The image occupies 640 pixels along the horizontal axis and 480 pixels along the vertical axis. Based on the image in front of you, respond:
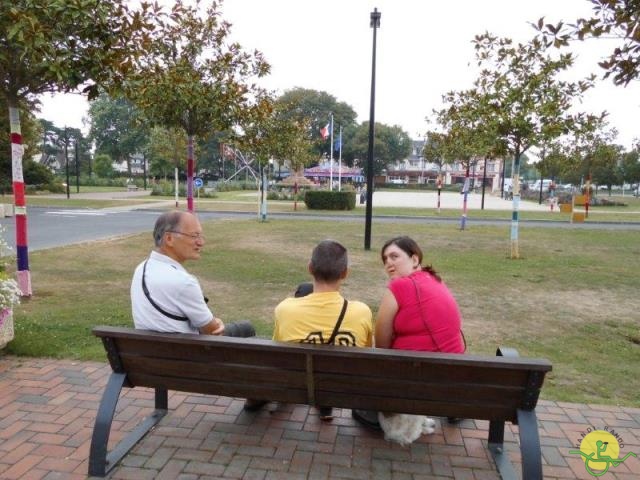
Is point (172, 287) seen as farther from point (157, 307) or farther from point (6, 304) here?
point (6, 304)

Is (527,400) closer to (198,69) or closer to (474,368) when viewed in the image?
(474,368)

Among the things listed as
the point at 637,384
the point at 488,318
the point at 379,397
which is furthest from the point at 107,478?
the point at 488,318

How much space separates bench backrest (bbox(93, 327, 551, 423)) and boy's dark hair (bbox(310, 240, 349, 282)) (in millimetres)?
Answer: 387

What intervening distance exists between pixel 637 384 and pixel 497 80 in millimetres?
7266

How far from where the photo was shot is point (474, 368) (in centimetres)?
240

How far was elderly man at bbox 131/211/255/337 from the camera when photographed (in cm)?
273

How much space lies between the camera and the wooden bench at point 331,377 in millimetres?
2385

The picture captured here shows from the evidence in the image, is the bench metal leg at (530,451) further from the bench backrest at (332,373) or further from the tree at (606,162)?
the tree at (606,162)

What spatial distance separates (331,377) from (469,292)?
17.3ft

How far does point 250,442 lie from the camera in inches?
119

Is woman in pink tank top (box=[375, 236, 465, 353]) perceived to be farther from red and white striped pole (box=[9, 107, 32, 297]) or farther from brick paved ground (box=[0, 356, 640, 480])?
Result: red and white striped pole (box=[9, 107, 32, 297])

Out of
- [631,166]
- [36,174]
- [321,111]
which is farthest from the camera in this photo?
[321,111]

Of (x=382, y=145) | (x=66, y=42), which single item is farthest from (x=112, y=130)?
(x=66, y=42)

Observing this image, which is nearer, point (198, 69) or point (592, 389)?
point (592, 389)
